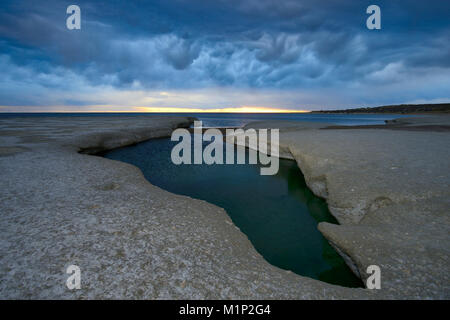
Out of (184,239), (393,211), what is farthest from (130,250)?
(393,211)

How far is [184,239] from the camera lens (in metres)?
7.93

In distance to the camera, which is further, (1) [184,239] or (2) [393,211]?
(2) [393,211]

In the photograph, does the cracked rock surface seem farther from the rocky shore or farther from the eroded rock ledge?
the eroded rock ledge

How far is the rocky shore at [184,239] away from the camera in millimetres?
5793

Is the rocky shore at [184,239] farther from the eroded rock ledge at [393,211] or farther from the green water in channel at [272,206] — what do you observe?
the green water in channel at [272,206]

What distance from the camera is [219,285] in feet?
19.4

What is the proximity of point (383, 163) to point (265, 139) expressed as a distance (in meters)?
18.8

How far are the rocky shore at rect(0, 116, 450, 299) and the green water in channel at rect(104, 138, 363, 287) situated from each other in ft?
5.52

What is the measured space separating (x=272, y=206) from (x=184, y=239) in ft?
29.2

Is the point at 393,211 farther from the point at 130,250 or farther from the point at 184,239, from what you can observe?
the point at 130,250

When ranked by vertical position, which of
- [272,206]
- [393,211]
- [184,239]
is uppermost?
[393,211]

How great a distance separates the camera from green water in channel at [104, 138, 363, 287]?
9586 millimetres

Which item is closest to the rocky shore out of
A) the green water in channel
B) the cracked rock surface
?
the cracked rock surface
